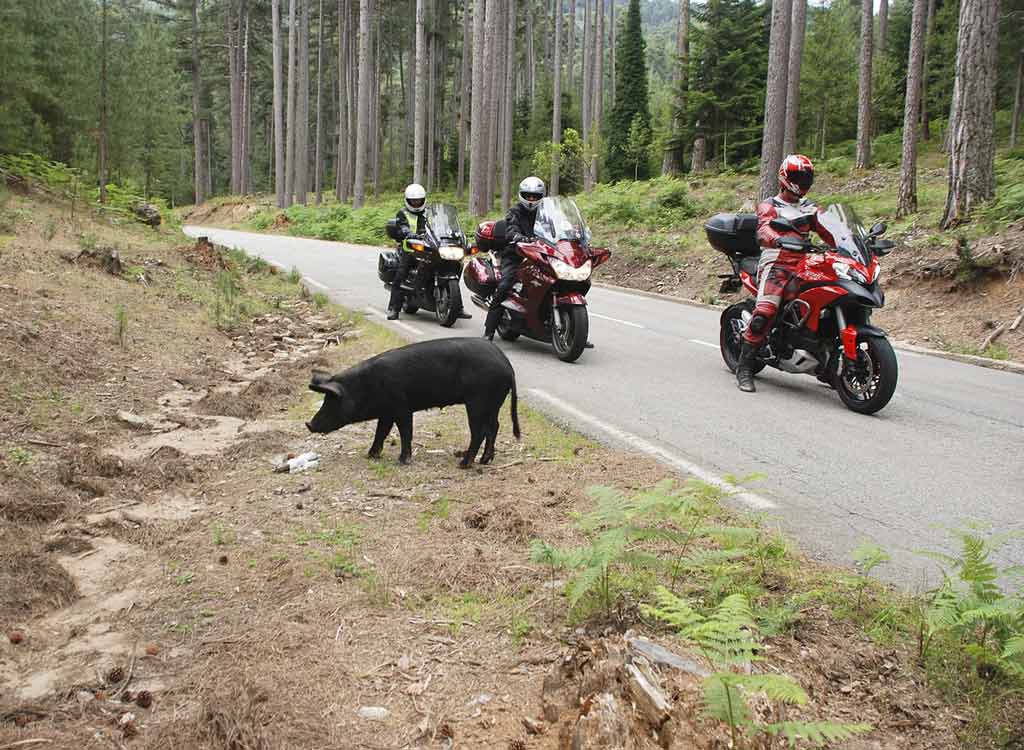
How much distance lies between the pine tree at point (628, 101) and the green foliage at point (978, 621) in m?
47.4

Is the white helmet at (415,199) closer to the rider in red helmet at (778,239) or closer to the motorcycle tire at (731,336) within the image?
the motorcycle tire at (731,336)

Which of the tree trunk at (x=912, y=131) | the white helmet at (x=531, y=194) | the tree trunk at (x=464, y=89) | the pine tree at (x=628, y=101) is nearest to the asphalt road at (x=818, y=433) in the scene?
the white helmet at (x=531, y=194)

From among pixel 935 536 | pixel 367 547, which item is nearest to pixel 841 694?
pixel 935 536

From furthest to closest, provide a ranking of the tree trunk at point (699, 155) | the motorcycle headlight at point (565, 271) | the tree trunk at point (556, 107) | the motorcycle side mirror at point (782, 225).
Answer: the tree trunk at point (556, 107) → the tree trunk at point (699, 155) → the motorcycle headlight at point (565, 271) → the motorcycle side mirror at point (782, 225)

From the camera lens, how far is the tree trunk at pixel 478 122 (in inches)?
1211

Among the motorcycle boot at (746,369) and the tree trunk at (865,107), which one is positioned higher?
the tree trunk at (865,107)

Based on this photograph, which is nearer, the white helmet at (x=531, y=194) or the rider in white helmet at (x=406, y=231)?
the white helmet at (x=531, y=194)

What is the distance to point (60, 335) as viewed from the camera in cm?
906

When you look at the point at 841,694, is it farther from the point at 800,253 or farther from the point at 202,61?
the point at 202,61

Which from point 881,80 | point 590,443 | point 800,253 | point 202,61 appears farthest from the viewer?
point 202,61

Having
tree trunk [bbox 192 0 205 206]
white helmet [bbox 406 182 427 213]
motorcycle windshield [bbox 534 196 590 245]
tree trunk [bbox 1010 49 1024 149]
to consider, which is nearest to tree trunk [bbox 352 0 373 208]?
tree trunk [bbox 192 0 205 206]

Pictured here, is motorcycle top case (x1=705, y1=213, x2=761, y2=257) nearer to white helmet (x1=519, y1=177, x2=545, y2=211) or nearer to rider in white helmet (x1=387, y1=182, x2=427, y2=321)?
white helmet (x1=519, y1=177, x2=545, y2=211)

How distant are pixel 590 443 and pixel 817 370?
10.4 ft

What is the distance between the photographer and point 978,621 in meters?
3.29
